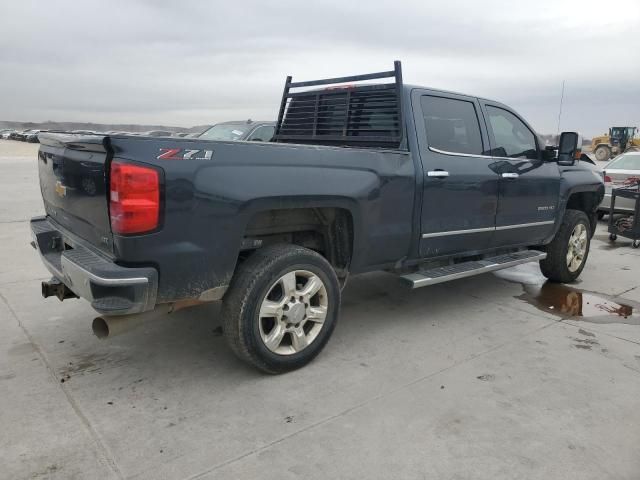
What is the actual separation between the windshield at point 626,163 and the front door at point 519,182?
5886 mm

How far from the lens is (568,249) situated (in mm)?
5859

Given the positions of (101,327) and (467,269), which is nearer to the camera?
(101,327)

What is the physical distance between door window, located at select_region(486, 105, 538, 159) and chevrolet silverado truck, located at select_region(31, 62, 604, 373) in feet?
0.07

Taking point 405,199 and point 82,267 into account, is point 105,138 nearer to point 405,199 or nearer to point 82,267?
point 82,267

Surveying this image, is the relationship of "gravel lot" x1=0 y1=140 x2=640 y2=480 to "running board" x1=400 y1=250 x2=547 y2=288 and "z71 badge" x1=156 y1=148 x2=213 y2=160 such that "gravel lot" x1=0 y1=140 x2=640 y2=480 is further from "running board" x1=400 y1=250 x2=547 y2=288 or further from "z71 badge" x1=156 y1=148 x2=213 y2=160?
"z71 badge" x1=156 y1=148 x2=213 y2=160

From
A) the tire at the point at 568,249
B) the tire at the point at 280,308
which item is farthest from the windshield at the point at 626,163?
the tire at the point at 280,308

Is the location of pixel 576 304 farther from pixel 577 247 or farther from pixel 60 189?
pixel 60 189

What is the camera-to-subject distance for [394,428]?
9.35 ft

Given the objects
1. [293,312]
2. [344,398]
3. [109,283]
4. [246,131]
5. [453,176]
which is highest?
[246,131]

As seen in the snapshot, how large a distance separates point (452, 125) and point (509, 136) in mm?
928

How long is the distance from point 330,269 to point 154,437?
1.51 meters

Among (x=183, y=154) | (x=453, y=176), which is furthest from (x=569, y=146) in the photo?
(x=183, y=154)

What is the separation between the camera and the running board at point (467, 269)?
4.12m

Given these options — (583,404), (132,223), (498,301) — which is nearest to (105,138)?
(132,223)
